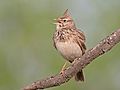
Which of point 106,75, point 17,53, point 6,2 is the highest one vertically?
point 6,2

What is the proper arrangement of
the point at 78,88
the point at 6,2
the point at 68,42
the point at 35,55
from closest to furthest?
1. the point at 68,42
2. the point at 78,88
3. the point at 35,55
4. the point at 6,2

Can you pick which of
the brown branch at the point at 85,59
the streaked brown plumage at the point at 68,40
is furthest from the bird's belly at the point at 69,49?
the brown branch at the point at 85,59

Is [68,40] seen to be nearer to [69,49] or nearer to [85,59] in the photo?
[69,49]

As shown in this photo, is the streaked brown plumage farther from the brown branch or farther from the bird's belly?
the brown branch

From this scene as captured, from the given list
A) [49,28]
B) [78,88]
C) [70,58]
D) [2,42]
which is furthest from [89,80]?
[70,58]

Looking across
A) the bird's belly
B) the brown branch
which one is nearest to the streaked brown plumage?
the bird's belly

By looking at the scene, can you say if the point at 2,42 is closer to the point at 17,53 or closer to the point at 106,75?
the point at 17,53

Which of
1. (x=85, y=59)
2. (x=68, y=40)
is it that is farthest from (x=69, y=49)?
(x=85, y=59)
